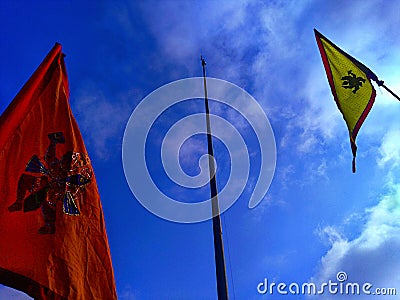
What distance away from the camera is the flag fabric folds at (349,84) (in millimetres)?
15663

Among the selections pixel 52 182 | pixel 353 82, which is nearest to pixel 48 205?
pixel 52 182

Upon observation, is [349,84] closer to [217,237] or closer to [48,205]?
[217,237]

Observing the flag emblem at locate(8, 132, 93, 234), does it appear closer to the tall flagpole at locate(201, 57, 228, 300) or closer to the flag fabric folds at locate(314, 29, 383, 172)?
the tall flagpole at locate(201, 57, 228, 300)

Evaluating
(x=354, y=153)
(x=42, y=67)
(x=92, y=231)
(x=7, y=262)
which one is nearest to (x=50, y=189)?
(x=92, y=231)

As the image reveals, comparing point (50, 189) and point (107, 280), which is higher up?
point (50, 189)

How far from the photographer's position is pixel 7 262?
8422 millimetres

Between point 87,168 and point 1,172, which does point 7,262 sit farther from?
point 87,168

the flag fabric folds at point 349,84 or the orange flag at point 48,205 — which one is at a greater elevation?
the flag fabric folds at point 349,84

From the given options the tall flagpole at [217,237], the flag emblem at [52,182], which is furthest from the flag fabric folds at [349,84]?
the flag emblem at [52,182]

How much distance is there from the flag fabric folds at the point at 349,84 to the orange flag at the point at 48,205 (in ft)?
29.2

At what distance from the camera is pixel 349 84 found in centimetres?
1612

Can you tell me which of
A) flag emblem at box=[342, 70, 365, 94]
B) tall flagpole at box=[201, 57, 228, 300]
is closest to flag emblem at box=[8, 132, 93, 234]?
tall flagpole at box=[201, 57, 228, 300]

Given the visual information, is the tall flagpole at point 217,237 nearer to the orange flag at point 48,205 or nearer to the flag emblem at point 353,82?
the orange flag at point 48,205

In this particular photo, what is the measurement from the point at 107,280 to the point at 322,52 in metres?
11.4
